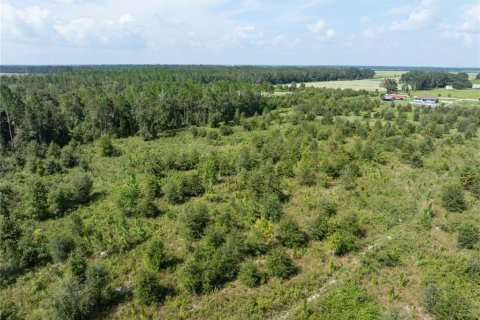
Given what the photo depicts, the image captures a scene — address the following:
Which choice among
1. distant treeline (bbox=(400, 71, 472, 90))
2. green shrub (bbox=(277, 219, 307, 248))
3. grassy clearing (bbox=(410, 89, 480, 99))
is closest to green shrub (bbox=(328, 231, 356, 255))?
green shrub (bbox=(277, 219, 307, 248))

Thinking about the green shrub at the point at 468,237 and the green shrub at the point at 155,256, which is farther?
the green shrub at the point at 468,237

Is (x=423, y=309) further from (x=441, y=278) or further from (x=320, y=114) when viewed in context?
(x=320, y=114)

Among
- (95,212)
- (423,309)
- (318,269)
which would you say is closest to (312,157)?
(318,269)

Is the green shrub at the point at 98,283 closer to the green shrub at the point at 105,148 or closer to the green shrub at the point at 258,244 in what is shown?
the green shrub at the point at 258,244

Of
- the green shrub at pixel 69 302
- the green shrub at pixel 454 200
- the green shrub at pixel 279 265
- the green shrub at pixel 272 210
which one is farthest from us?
the green shrub at pixel 454 200

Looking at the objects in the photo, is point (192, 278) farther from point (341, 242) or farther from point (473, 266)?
point (473, 266)

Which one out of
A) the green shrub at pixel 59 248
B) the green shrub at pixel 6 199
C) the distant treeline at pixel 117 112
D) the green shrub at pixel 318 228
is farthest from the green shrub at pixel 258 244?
the distant treeline at pixel 117 112
